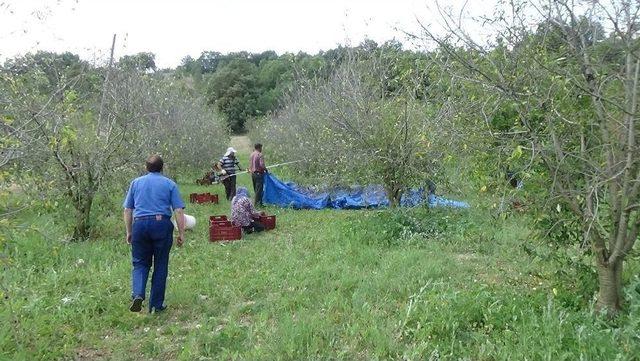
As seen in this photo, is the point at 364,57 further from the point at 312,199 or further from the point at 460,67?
the point at 460,67

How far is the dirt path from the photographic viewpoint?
1489 inches

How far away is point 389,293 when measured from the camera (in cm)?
515

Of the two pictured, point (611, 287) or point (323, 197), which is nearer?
point (611, 287)

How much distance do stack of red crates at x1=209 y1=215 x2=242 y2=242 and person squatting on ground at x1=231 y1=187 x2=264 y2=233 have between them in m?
0.38

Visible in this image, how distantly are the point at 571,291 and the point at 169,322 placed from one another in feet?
11.6

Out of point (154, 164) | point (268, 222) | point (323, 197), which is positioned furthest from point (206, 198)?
point (154, 164)

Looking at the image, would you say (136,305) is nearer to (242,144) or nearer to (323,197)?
(323,197)

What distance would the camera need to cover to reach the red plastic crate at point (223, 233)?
8.63 meters

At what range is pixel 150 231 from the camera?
5273mm

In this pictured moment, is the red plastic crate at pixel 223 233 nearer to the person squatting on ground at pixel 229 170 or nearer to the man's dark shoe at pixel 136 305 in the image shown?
the man's dark shoe at pixel 136 305

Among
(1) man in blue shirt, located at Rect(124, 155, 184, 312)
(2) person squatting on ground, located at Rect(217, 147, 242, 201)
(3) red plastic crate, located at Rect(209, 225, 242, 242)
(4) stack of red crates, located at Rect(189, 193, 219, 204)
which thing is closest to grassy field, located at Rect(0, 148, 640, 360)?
(1) man in blue shirt, located at Rect(124, 155, 184, 312)

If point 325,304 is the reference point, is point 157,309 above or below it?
below

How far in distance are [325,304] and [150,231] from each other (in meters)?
1.85

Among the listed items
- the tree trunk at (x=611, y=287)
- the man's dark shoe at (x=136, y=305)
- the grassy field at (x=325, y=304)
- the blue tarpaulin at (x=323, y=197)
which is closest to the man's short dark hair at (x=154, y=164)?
the grassy field at (x=325, y=304)
